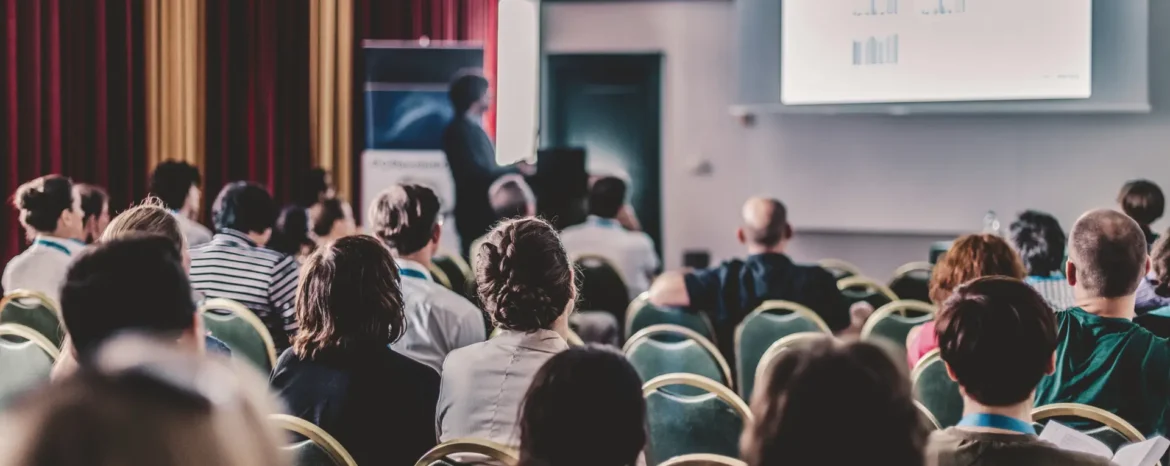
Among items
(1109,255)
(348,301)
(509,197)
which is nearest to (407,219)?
(348,301)

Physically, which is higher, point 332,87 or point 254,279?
point 332,87

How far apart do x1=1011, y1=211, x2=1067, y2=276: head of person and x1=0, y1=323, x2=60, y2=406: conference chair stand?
3223 millimetres

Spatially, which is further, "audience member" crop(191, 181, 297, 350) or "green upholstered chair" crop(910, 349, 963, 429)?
"audience member" crop(191, 181, 297, 350)

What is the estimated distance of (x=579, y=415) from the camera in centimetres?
147

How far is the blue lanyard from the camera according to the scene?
189 centimetres

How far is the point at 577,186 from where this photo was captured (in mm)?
7832

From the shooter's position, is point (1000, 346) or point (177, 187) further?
point (177, 187)

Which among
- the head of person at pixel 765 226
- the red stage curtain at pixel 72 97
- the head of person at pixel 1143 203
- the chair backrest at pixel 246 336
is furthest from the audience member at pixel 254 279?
the head of person at pixel 1143 203

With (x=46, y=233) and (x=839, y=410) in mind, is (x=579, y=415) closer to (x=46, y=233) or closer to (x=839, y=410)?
(x=839, y=410)

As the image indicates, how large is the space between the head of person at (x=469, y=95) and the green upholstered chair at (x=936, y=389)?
197 inches

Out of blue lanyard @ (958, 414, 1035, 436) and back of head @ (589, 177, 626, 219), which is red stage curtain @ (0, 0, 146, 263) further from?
blue lanyard @ (958, 414, 1035, 436)

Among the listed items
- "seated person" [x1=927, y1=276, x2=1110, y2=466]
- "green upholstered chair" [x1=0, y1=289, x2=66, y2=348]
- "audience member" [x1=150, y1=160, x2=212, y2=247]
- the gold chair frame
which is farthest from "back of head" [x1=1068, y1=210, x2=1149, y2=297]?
"audience member" [x1=150, y1=160, x2=212, y2=247]

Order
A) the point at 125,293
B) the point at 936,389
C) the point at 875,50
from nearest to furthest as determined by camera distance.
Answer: the point at 125,293, the point at 936,389, the point at 875,50

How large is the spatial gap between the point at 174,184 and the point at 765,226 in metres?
2.76
